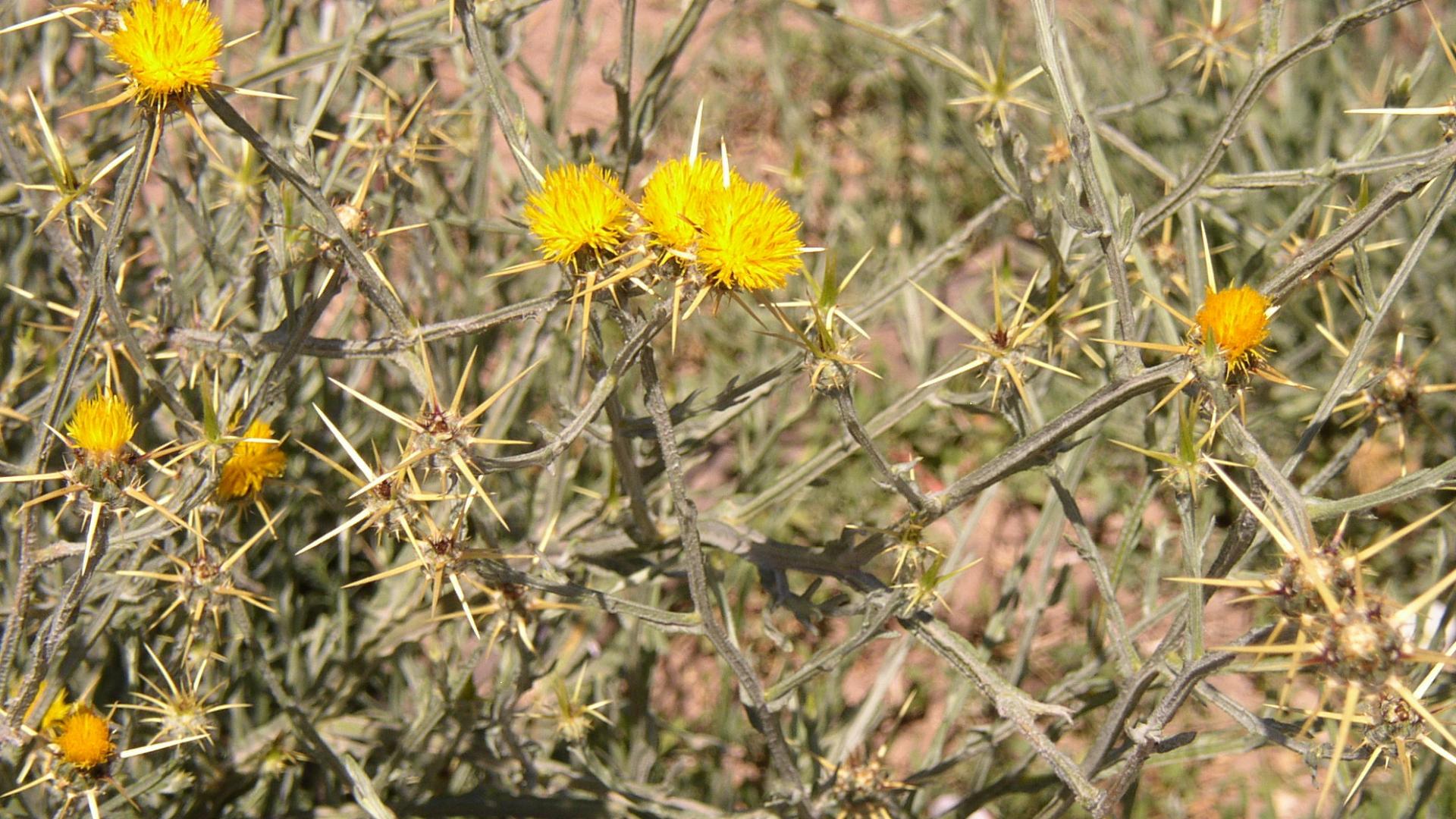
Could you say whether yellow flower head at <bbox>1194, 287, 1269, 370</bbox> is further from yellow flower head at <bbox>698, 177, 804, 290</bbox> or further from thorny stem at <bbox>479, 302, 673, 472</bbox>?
thorny stem at <bbox>479, 302, 673, 472</bbox>

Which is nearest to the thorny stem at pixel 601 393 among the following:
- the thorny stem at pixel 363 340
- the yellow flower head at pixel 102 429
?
the thorny stem at pixel 363 340

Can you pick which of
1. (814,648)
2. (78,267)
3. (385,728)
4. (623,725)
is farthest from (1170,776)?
(78,267)

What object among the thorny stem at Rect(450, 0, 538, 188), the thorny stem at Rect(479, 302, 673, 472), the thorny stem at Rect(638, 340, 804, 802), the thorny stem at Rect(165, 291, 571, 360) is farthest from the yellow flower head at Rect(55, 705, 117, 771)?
the thorny stem at Rect(450, 0, 538, 188)

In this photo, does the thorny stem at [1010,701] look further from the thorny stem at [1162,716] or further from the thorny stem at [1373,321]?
the thorny stem at [1373,321]

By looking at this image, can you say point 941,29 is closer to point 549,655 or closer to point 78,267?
point 549,655

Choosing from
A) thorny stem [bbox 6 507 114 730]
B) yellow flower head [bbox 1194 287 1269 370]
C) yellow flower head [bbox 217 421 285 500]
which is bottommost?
thorny stem [bbox 6 507 114 730]

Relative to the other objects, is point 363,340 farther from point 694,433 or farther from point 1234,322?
point 1234,322

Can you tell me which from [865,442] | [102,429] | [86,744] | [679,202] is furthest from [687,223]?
[86,744]
